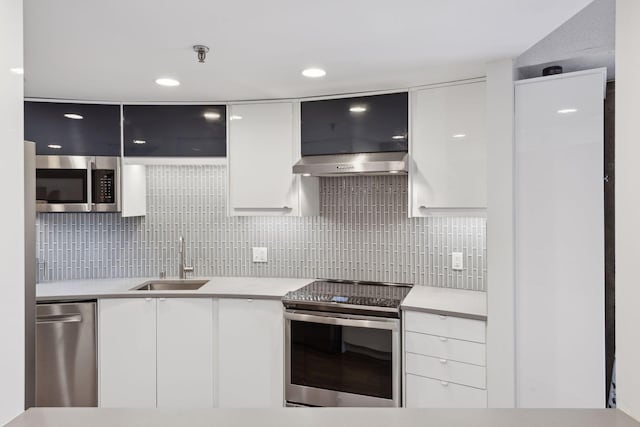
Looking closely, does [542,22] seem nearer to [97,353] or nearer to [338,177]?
[338,177]

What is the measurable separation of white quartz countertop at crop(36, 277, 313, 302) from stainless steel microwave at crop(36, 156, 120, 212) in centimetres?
55

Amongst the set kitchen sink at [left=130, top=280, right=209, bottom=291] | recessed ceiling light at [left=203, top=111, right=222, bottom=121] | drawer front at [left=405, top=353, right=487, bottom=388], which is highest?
recessed ceiling light at [left=203, top=111, right=222, bottom=121]

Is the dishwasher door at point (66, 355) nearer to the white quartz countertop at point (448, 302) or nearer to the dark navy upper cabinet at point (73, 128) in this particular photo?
the dark navy upper cabinet at point (73, 128)

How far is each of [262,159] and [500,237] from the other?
5.60ft

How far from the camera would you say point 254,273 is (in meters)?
3.57

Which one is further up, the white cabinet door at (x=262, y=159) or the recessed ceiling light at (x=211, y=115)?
the recessed ceiling light at (x=211, y=115)

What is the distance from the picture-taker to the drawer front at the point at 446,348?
2.39m

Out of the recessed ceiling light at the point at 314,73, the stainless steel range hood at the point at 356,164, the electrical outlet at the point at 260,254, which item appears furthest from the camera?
the electrical outlet at the point at 260,254

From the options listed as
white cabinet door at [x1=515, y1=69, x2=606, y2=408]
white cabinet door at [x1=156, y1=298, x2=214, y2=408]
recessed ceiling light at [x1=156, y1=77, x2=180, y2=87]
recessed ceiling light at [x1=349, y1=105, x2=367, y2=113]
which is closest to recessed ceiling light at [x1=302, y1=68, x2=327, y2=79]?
recessed ceiling light at [x1=349, y1=105, x2=367, y2=113]

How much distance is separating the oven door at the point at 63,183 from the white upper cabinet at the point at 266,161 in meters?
1.01

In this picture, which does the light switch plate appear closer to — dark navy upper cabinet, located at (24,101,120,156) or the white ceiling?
the white ceiling
